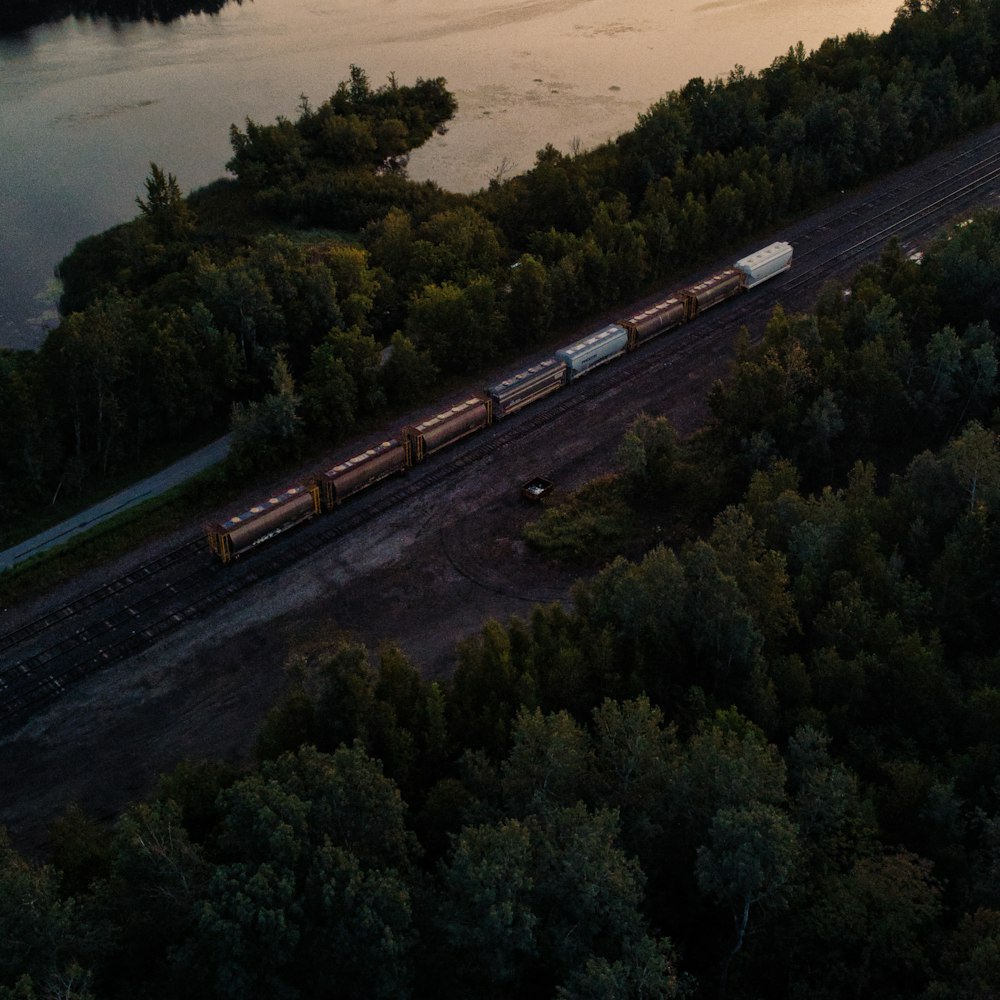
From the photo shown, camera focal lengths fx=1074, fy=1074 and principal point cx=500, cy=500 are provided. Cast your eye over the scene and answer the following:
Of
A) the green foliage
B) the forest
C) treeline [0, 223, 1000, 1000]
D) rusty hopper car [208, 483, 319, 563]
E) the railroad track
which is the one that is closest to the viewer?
treeline [0, 223, 1000, 1000]

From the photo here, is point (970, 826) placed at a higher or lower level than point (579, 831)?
lower

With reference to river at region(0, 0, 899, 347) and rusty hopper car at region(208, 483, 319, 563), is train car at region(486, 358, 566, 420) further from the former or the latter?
river at region(0, 0, 899, 347)

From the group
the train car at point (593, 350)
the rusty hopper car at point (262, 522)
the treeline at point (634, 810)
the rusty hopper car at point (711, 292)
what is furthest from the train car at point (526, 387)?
the treeline at point (634, 810)

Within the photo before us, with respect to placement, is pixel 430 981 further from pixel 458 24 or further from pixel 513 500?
pixel 458 24

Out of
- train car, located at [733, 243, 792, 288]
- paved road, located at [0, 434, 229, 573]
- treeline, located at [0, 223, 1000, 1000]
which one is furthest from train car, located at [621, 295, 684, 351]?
paved road, located at [0, 434, 229, 573]

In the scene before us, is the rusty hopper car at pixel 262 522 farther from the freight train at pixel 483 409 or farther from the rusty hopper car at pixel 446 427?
the rusty hopper car at pixel 446 427

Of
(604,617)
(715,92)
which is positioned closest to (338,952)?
(604,617)

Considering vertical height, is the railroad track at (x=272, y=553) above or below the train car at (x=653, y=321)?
below
